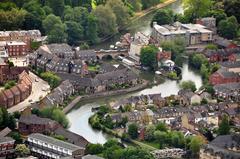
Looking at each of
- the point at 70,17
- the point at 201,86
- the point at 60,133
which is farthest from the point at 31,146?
the point at 70,17

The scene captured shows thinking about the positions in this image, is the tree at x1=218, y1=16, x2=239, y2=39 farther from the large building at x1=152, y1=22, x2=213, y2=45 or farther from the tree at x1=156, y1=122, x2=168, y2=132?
the tree at x1=156, y1=122, x2=168, y2=132

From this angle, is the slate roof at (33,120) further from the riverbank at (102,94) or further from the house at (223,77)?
the house at (223,77)

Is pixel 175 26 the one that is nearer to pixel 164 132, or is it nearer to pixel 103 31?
pixel 103 31

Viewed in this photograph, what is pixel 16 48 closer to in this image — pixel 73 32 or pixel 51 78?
pixel 73 32

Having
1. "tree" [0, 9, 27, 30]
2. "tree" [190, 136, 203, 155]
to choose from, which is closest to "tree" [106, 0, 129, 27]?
"tree" [0, 9, 27, 30]

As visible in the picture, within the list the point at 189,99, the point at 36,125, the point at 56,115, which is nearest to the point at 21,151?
the point at 36,125

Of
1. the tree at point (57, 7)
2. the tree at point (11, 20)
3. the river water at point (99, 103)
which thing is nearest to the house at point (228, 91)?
the river water at point (99, 103)
